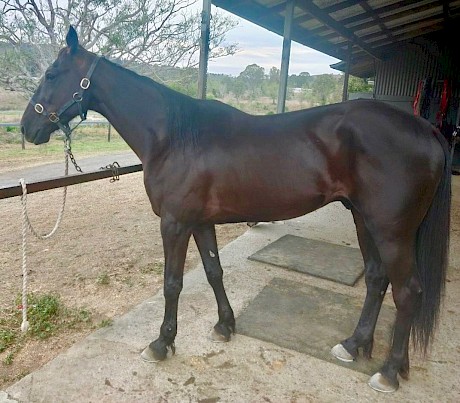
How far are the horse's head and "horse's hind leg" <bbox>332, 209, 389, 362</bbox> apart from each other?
1.48m

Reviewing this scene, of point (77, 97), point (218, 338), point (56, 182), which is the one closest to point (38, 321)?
point (56, 182)

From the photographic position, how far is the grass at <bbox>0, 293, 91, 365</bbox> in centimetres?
214

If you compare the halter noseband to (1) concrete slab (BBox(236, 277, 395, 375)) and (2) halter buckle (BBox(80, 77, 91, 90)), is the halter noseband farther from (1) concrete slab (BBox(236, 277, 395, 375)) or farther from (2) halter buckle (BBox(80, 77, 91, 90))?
(1) concrete slab (BBox(236, 277, 395, 375))

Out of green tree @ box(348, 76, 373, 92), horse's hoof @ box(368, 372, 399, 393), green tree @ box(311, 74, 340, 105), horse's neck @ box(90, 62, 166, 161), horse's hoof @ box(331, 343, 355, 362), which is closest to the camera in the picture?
horse's hoof @ box(368, 372, 399, 393)

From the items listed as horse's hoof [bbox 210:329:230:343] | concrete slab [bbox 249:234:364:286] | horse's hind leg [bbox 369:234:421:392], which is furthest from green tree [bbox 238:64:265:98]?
horse's hind leg [bbox 369:234:421:392]

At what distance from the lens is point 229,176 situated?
5.90 ft

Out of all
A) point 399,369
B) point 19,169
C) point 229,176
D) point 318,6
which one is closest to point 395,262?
point 399,369

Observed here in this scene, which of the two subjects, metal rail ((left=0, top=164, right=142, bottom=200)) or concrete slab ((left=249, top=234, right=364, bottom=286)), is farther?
concrete slab ((left=249, top=234, right=364, bottom=286))

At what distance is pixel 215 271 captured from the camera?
211cm

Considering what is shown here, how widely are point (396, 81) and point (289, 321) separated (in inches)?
356

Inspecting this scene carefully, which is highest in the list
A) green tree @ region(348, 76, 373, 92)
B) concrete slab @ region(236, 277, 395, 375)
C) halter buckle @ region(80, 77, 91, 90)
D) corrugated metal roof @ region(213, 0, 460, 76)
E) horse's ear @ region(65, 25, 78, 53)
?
green tree @ region(348, 76, 373, 92)

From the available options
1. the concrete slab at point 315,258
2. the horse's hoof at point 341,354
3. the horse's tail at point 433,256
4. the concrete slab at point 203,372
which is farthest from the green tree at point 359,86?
the horse's hoof at point 341,354

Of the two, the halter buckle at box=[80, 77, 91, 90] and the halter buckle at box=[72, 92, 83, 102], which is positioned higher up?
the halter buckle at box=[80, 77, 91, 90]

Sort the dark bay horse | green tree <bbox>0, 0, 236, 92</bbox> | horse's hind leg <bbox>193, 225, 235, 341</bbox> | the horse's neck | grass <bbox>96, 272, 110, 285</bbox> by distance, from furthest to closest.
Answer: green tree <bbox>0, 0, 236, 92</bbox>, grass <bbox>96, 272, 110, 285</bbox>, horse's hind leg <bbox>193, 225, 235, 341</bbox>, the horse's neck, the dark bay horse
